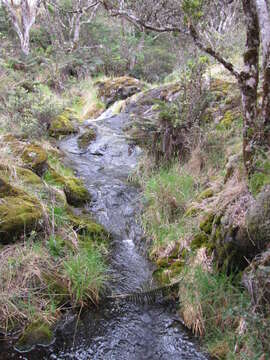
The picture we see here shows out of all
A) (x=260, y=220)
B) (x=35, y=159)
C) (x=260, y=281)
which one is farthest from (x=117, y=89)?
(x=260, y=281)

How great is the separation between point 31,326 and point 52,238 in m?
1.05

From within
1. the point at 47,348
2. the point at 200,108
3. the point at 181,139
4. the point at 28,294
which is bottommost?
the point at 47,348

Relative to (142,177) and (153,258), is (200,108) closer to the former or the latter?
(142,177)

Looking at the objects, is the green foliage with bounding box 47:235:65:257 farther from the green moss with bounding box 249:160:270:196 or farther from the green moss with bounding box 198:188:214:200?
the green moss with bounding box 249:160:270:196

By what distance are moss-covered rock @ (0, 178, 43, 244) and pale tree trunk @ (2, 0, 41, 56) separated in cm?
1319

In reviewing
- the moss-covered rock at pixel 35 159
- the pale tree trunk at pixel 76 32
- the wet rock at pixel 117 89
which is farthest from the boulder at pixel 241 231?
the pale tree trunk at pixel 76 32

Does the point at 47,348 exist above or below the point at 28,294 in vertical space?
below

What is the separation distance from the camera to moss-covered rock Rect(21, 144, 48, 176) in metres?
5.48

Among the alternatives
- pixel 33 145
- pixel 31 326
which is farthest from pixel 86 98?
pixel 31 326

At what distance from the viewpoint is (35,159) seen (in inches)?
219

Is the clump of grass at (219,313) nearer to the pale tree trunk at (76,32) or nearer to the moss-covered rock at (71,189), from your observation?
the moss-covered rock at (71,189)

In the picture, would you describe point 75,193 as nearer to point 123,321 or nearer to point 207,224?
point 207,224

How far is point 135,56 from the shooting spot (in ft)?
49.8

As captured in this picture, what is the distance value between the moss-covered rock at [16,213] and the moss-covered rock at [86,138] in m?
4.18
